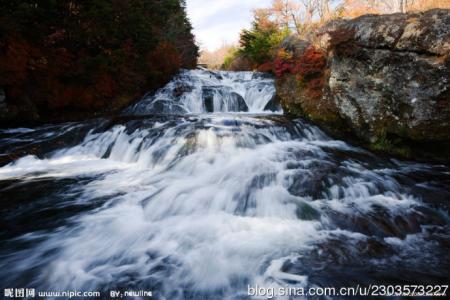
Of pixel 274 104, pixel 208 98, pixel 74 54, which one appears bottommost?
pixel 274 104

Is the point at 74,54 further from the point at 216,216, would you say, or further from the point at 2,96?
the point at 216,216

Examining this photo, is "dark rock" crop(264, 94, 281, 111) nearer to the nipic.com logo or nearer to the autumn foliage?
the autumn foliage

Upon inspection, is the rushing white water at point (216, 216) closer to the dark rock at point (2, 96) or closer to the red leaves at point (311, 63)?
the dark rock at point (2, 96)

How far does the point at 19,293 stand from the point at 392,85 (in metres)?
7.46

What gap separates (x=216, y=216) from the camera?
4125 millimetres

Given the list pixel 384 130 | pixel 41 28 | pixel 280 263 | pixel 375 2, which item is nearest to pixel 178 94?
pixel 41 28

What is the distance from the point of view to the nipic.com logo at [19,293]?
2598mm

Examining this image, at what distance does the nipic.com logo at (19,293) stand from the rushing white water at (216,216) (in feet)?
0.32

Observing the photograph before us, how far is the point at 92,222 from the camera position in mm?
3914

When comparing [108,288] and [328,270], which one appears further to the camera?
[328,270]

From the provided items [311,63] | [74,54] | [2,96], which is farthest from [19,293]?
[74,54]

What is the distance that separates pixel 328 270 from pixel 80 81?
10.1 metres

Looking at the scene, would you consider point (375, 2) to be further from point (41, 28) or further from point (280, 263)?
point (280, 263)

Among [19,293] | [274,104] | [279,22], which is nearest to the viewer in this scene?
[19,293]
